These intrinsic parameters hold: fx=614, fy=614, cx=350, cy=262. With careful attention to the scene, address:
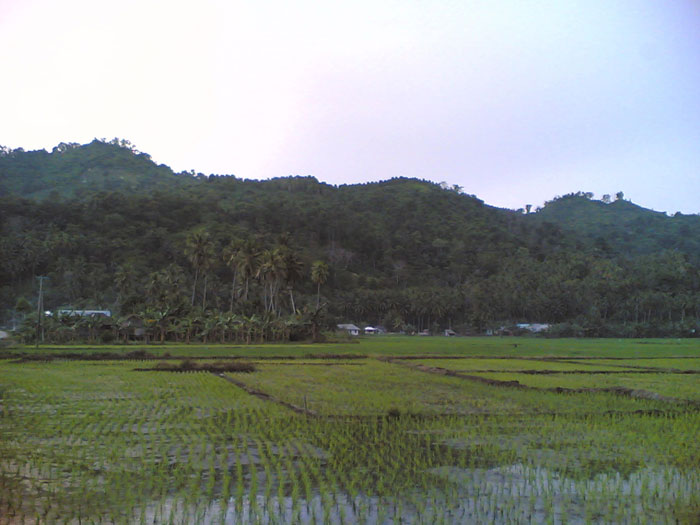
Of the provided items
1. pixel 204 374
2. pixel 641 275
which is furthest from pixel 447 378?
pixel 641 275

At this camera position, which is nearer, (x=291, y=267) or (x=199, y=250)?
(x=199, y=250)

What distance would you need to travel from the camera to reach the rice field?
22.5 ft

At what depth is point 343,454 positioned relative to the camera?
31.0 ft

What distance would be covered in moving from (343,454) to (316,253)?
9189cm

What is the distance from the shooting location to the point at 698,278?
94312mm

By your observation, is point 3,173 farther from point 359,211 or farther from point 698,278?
point 698,278

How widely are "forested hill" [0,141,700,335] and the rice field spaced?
3353cm

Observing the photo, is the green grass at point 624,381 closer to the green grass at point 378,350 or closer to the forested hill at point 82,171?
the green grass at point 378,350

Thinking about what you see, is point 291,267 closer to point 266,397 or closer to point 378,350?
point 378,350

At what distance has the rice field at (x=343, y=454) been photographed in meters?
6.86

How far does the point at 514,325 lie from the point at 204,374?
65.1m

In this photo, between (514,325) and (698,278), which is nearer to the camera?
(514,325)

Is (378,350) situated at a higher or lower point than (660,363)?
lower

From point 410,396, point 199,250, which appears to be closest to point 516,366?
point 410,396
